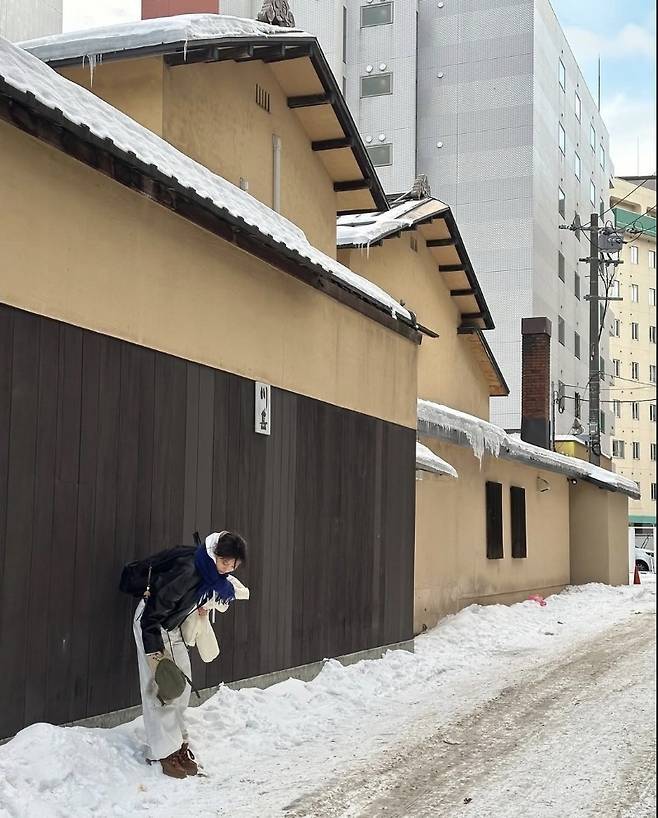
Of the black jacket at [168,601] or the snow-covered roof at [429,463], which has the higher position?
the snow-covered roof at [429,463]

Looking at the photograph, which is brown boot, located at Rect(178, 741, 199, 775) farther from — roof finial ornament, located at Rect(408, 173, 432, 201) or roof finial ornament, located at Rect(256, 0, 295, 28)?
roof finial ornament, located at Rect(408, 173, 432, 201)

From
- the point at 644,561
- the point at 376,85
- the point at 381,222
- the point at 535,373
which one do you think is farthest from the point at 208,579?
the point at 376,85

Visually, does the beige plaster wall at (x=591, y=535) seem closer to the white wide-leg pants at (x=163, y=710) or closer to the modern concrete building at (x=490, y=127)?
the modern concrete building at (x=490, y=127)

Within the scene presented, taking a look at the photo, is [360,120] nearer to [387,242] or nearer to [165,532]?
[387,242]

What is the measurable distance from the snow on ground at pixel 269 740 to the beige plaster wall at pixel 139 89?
5885mm

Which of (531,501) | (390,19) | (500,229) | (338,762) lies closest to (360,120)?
(390,19)

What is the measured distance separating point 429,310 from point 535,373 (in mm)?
8214

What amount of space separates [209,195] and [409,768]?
4301 millimetres

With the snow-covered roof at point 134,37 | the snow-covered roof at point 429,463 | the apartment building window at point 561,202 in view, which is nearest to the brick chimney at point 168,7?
the apartment building window at point 561,202

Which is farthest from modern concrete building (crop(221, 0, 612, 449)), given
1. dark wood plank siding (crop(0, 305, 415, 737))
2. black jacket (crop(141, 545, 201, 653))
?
black jacket (crop(141, 545, 201, 653))

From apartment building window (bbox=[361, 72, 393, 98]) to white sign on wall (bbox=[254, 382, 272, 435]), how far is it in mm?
38704

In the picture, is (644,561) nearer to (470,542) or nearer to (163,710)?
(470,542)

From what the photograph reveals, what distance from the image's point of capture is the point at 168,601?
266 inches

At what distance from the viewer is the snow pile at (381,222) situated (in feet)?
56.7
